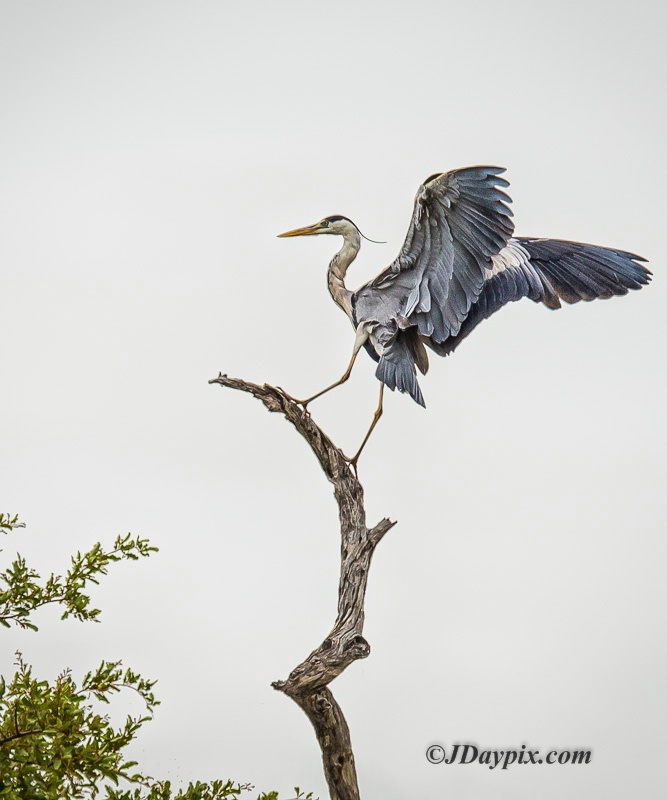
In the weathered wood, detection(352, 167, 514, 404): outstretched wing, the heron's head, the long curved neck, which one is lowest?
the weathered wood

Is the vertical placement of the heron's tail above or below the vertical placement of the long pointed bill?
below

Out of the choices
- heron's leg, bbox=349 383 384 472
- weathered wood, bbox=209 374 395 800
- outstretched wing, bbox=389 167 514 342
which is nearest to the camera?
weathered wood, bbox=209 374 395 800

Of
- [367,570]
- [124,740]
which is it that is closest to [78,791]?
[124,740]

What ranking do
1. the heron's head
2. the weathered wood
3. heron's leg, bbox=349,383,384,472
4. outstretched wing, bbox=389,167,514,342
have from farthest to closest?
the heron's head < heron's leg, bbox=349,383,384,472 < outstretched wing, bbox=389,167,514,342 < the weathered wood

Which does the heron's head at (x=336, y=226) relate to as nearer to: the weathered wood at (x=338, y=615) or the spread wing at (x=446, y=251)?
the spread wing at (x=446, y=251)

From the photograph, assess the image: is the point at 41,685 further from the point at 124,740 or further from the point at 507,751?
the point at 507,751

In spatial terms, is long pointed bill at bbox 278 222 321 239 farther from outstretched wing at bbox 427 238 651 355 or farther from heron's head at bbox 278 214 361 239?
outstretched wing at bbox 427 238 651 355

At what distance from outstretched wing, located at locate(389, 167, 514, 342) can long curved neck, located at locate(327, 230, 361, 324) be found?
268mm

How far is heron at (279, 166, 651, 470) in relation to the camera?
13.6ft

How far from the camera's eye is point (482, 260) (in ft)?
13.9

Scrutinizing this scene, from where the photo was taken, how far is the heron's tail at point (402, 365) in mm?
4430

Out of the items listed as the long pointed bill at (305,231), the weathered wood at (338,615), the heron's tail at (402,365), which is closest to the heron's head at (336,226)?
the long pointed bill at (305,231)

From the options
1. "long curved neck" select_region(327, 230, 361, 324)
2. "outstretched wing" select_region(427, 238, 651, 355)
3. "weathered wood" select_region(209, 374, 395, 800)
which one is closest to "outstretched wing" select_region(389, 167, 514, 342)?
"long curved neck" select_region(327, 230, 361, 324)

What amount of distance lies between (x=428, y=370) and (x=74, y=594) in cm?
202
